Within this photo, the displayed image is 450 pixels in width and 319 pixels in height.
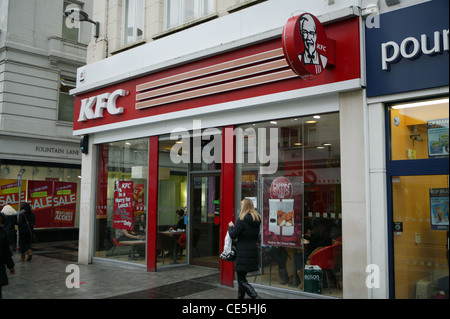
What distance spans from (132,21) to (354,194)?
8.54 metres

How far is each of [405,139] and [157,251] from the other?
677cm

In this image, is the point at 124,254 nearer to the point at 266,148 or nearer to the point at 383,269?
the point at 266,148

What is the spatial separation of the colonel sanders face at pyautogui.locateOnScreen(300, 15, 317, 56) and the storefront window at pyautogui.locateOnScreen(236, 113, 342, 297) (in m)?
1.41

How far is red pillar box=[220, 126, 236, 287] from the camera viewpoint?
9000mm

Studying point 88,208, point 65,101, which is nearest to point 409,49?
point 88,208

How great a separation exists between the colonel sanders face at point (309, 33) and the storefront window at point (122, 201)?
5.88 meters

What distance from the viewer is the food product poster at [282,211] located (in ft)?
26.7

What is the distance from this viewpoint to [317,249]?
307 inches

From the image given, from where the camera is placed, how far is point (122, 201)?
11.8m

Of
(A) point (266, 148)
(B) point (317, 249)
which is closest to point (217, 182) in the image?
(A) point (266, 148)

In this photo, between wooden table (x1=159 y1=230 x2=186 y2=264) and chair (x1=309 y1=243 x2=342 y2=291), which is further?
wooden table (x1=159 y1=230 x2=186 y2=264)

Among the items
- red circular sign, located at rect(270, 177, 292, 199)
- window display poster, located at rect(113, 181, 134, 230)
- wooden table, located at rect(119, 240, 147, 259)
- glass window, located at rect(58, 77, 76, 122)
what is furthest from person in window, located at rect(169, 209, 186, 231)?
glass window, located at rect(58, 77, 76, 122)

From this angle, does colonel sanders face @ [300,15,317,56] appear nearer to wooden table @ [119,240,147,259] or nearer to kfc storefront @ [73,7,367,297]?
kfc storefront @ [73,7,367,297]

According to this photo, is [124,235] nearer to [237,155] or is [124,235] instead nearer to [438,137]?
[237,155]
